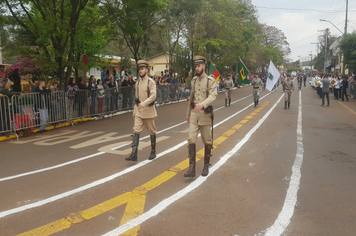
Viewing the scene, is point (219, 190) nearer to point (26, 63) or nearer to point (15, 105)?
point (15, 105)

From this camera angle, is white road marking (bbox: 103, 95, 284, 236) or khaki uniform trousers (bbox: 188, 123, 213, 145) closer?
white road marking (bbox: 103, 95, 284, 236)

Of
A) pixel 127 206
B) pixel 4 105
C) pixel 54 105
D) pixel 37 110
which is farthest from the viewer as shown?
pixel 54 105

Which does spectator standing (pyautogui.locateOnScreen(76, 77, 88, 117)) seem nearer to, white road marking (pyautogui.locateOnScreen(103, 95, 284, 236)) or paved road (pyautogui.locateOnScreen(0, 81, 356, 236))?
paved road (pyautogui.locateOnScreen(0, 81, 356, 236))

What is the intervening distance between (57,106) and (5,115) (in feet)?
6.60

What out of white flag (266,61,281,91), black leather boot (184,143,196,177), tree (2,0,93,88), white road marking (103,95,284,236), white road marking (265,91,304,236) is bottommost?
white road marking (265,91,304,236)

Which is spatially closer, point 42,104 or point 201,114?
point 201,114

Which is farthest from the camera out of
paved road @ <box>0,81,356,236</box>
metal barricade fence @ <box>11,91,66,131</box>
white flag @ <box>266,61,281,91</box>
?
white flag @ <box>266,61,281,91</box>

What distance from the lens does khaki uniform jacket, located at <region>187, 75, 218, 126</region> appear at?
17.8 ft

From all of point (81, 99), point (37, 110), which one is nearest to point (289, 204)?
point (37, 110)

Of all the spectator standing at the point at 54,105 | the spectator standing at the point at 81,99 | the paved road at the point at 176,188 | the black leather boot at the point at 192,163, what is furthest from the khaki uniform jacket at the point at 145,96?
the spectator standing at the point at 81,99

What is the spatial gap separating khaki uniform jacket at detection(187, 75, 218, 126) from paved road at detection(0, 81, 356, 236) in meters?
1.04

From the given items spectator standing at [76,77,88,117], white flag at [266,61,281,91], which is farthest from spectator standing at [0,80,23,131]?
white flag at [266,61,281,91]

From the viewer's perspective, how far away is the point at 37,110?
10.0m

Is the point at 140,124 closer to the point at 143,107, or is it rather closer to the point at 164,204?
the point at 143,107
